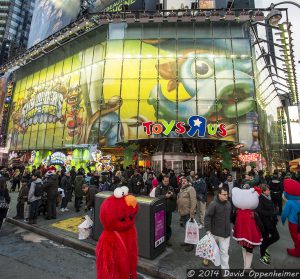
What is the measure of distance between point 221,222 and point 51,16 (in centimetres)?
3819

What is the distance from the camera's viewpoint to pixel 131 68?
2372cm

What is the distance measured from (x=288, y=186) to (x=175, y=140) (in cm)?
1053

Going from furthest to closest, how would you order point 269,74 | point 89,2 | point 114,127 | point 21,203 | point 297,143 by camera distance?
point 297,143, point 89,2, point 269,74, point 114,127, point 21,203

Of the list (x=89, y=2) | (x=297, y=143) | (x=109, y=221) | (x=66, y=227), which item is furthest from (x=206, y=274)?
(x=297, y=143)

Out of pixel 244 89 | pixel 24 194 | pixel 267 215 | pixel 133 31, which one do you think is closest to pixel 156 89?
pixel 133 31

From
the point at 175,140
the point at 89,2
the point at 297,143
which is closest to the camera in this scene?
the point at 175,140

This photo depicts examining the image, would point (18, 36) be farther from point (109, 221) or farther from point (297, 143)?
point (109, 221)

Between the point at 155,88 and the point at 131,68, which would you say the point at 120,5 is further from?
the point at 155,88

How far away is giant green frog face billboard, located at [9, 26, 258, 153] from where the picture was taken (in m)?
21.9

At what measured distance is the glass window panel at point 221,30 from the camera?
23.8m

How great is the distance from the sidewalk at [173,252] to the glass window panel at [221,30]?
20.6 meters

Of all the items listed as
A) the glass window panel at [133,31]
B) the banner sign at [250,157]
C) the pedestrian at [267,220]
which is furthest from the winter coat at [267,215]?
the glass window panel at [133,31]

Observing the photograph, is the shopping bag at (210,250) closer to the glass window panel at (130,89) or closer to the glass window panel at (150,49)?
the glass window panel at (130,89)

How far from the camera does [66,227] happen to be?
26.1 feet
